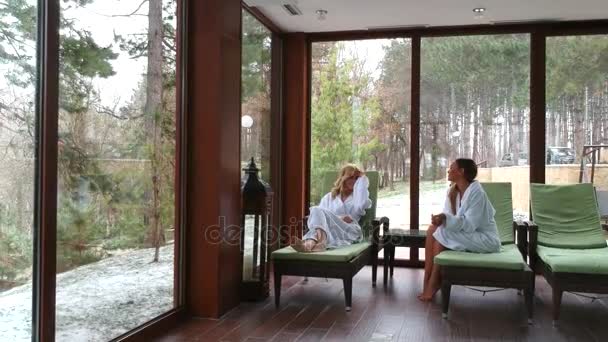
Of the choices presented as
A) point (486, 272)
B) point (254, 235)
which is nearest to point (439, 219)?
point (486, 272)

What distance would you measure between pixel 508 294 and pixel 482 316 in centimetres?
94

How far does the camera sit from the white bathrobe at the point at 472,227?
4.68m

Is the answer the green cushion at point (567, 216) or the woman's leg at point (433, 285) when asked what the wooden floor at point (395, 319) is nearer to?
the woman's leg at point (433, 285)

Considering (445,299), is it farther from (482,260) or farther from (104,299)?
(104,299)

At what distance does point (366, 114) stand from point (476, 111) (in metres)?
1.23

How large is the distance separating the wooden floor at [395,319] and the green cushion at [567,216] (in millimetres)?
523

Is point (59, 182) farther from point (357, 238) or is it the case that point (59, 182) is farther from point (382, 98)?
point (382, 98)

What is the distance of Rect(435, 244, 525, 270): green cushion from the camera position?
13.8ft

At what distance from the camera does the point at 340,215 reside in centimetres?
558

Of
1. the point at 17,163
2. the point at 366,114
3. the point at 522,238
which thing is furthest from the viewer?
the point at 366,114

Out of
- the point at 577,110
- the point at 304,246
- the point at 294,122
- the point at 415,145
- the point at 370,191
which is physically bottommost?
the point at 304,246

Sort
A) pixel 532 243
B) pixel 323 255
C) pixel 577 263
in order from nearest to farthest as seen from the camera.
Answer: pixel 577 263
pixel 323 255
pixel 532 243

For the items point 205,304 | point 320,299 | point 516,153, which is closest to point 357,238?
point 320,299

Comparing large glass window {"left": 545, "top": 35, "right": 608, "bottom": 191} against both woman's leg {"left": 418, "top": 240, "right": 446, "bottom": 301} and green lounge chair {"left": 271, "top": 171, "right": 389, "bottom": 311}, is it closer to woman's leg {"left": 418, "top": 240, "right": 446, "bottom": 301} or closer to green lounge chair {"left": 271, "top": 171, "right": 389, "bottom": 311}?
woman's leg {"left": 418, "top": 240, "right": 446, "bottom": 301}
